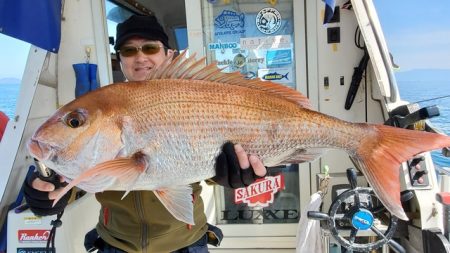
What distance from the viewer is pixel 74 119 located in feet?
3.78

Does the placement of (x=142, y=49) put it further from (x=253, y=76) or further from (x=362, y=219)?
(x=253, y=76)

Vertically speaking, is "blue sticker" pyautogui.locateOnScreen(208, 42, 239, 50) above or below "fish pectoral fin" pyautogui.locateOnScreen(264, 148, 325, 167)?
above

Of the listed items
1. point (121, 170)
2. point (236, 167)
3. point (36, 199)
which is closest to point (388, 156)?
point (236, 167)

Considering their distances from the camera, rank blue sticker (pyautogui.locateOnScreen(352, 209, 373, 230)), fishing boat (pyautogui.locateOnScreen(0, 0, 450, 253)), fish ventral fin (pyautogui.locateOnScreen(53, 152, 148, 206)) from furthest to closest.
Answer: fishing boat (pyautogui.locateOnScreen(0, 0, 450, 253)), blue sticker (pyautogui.locateOnScreen(352, 209, 373, 230)), fish ventral fin (pyautogui.locateOnScreen(53, 152, 148, 206))

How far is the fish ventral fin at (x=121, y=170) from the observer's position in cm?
105

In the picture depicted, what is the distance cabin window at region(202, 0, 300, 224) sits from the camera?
3381 millimetres

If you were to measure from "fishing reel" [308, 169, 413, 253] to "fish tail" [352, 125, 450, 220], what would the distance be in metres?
0.93

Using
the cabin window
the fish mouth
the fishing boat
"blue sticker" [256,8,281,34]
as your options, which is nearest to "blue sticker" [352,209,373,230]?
the fishing boat

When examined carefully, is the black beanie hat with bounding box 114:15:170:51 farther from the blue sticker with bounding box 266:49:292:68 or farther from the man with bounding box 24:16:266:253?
the blue sticker with bounding box 266:49:292:68

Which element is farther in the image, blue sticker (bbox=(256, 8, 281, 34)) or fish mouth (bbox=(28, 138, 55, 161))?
blue sticker (bbox=(256, 8, 281, 34))

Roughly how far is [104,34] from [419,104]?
2.81 meters

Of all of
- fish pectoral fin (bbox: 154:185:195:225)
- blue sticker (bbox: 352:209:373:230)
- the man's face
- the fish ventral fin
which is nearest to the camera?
the fish ventral fin

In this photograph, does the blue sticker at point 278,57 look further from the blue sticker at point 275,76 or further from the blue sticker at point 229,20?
the blue sticker at point 229,20

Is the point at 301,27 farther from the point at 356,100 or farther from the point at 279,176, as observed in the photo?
the point at 279,176
